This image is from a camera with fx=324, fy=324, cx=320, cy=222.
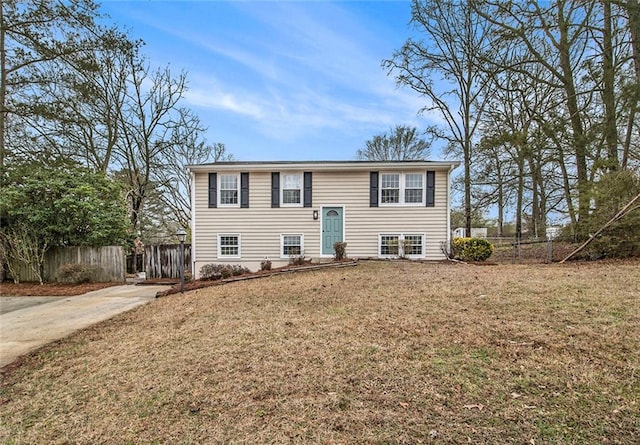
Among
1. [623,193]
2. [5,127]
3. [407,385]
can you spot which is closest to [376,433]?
[407,385]

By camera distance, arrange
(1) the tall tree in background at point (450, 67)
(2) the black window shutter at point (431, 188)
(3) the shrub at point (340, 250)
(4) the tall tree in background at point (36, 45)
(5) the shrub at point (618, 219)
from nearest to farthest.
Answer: (5) the shrub at point (618, 219)
(4) the tall tree in background at point (36, 45)
(3) the shrub at point (340, 250)
(2) the black window shutter at point (431, 188)
(1) the tall tree in background at point (450, 67)

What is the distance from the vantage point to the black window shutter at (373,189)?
12.3 meters

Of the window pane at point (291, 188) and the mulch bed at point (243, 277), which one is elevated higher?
the window pane at point (291, 188)

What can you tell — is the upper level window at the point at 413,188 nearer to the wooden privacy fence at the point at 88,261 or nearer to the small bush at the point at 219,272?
the small bush at the point at 219,272

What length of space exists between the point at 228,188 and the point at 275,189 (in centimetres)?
182

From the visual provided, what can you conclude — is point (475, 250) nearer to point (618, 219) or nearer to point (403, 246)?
point (403, 246)

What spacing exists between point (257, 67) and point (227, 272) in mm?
7936

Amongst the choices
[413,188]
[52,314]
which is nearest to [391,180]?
[413,188]

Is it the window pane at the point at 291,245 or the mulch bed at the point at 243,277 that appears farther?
the window pane at the point at 291,245

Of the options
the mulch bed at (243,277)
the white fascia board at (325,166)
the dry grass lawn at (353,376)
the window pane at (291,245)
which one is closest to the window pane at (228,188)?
the white fascia board at (325,166)

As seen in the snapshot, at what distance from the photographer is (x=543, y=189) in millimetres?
18109

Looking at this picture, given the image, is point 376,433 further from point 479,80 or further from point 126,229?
point 479,80

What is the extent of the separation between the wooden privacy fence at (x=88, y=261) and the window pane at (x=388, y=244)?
923 cm

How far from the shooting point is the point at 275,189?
12.4 metres
